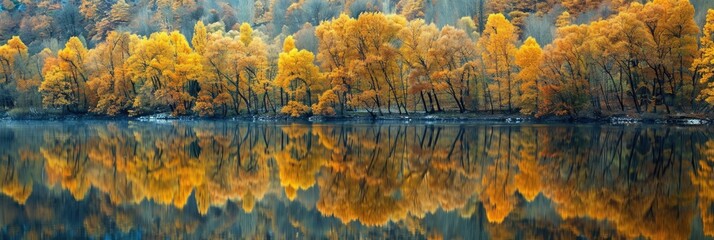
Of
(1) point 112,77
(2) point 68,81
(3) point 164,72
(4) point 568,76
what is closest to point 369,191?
(4) point 568,76

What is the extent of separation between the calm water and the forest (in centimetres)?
2264

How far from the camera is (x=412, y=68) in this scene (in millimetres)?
69375

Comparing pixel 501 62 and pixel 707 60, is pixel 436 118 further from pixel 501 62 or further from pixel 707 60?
pixel 707 60

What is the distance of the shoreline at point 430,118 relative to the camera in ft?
183

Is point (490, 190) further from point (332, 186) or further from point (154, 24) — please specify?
point (154, 24)

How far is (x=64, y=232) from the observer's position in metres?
16.6

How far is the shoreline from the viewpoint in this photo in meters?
55.7

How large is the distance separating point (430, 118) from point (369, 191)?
45.6 metres

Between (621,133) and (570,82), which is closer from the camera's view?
(621,133)

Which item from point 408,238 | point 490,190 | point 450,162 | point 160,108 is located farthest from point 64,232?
point 160,108

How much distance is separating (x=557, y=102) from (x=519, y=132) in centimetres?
1568

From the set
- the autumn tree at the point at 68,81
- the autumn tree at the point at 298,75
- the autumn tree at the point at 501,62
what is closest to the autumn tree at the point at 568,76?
the autumn tree at the point at 501,62

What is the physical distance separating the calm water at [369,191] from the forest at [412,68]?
2264 cm

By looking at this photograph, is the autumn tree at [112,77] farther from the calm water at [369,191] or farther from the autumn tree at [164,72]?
the calm water at [369,191]
